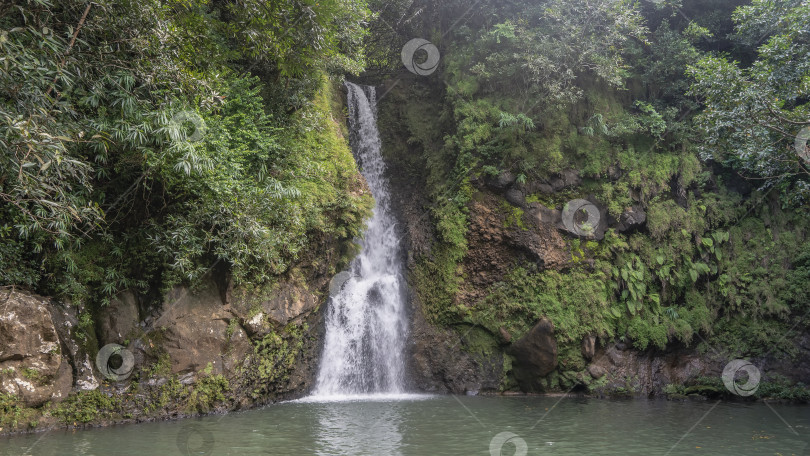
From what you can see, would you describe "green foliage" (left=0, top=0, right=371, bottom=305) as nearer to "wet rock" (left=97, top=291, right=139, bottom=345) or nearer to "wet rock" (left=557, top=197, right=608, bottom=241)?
"wet rock" (left=97, top=291, right=139, bottom=345)

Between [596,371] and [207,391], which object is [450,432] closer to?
[207,391]

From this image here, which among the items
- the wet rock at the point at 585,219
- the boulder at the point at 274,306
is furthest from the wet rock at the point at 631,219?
the boulder at the point at 274,306

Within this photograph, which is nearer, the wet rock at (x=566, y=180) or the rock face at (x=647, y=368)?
the rock face at (x=647, y=368)

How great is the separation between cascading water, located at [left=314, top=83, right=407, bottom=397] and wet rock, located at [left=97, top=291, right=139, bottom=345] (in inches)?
183

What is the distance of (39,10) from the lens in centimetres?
645

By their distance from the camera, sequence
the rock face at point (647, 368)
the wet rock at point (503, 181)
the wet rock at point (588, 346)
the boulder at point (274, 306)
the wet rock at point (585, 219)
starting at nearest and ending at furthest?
the boulder at point (274, 306)
the wet rock at point (588, 346)
the rock face at point (647, 368)
the wet rock at point (585, 219)
the wet rock at point (503, 181)

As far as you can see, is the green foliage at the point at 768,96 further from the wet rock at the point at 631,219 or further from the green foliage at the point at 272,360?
the green foliage at the point at 272,360

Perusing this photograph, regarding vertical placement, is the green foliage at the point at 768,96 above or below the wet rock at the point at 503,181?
above

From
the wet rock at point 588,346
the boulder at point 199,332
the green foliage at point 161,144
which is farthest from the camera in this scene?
the wet rock at point 588,346

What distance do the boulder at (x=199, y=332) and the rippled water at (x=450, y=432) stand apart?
3.39 feet


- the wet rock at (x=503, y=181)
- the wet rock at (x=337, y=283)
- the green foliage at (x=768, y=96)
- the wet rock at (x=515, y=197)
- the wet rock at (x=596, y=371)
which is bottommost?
the wet rock at (x=596, y=371)

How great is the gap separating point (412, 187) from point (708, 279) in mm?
9023

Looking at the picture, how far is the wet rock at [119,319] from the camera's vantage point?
28.0ft

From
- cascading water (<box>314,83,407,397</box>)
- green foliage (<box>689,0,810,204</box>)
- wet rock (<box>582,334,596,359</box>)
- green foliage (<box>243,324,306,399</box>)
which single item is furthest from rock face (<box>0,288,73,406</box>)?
green foliage (<box>689,0,810,204</box>)
